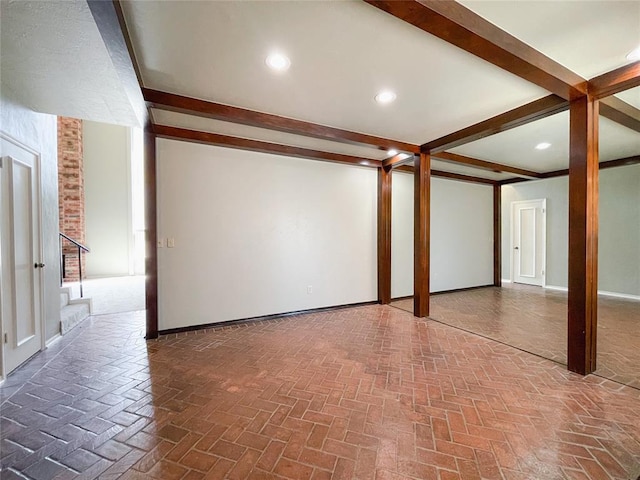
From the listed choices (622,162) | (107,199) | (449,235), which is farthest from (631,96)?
(107,199)

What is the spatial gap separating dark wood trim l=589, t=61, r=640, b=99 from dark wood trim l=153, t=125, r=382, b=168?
2.89 metres

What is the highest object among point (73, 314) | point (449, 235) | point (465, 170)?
point (465, 170)

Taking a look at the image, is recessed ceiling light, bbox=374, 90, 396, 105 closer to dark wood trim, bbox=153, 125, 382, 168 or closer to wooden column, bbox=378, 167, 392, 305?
dark wood trim, bbox=153, 125, 382, 168

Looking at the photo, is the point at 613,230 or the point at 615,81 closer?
the point at 615,81

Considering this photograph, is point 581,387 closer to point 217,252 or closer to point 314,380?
point 314,380

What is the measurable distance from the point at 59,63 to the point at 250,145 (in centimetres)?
204

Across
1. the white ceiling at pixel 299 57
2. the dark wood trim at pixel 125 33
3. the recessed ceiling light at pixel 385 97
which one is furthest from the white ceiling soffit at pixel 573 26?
the dark wood trim at pixel 125 33

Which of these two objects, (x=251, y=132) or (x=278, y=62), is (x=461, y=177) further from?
(x=278, y=62)

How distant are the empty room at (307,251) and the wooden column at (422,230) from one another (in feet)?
0.11

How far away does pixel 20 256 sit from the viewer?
106 inches

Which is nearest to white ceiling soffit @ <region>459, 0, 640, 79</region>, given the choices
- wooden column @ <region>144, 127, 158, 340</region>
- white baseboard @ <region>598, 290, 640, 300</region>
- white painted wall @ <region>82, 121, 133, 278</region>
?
wooden column @ <region>144, 127, 158, 340</region>

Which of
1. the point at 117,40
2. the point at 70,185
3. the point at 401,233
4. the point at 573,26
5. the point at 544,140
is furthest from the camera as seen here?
the point at 70,185

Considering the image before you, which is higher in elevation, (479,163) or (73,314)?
(479,163)

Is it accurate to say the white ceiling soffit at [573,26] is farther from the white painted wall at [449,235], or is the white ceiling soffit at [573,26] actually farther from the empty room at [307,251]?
the white painted wall at [449,235]
